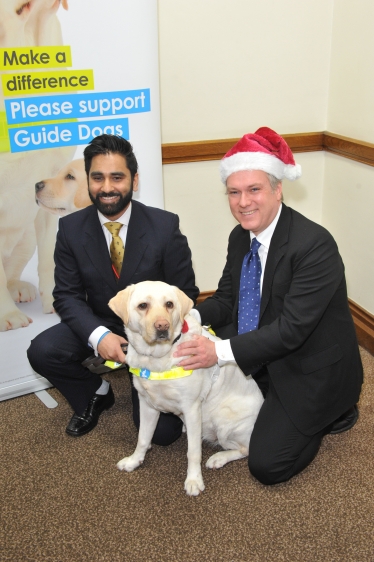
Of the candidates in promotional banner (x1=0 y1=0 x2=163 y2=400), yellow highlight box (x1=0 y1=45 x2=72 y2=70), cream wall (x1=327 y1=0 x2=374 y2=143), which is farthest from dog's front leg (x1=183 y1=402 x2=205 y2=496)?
cream wall (x1=327 y1=0 x2=374 y2=143)

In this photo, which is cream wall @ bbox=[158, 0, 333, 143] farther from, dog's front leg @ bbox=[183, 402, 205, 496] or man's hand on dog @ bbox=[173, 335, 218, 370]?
dog's front leg @ bbox=[183, 402, 205, 496]

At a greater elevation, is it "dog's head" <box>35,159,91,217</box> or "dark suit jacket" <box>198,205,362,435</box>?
"dog's head" <box>35,159,91,217</box>

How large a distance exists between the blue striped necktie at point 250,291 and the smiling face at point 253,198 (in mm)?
139

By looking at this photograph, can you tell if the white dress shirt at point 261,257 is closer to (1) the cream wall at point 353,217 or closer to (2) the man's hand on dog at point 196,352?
(2) the man's hand on dog at point 196,352

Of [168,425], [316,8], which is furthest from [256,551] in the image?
[316,8]

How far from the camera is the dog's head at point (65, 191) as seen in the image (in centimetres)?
263

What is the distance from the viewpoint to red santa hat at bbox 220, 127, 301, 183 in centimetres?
202

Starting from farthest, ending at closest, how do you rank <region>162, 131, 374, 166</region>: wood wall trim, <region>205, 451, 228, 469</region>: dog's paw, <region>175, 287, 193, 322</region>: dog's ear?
<region>162, 131, 374, 166</region>: wood wall trim → <region>205, 451, 228, 469</region>: dog's paw → <region>175, 287, 193, 322</region>: dog's ear

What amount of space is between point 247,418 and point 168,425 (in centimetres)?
39

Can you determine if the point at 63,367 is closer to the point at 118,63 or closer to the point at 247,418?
the point at 247,418

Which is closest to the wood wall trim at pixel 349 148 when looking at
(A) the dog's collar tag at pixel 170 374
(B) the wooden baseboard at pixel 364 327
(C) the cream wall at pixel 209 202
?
(C) the cream wall at pixel 209 202

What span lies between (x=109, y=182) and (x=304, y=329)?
39.0 inches

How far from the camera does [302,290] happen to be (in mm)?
2029

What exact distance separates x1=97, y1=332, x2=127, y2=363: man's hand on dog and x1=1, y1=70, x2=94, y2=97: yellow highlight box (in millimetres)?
1123
